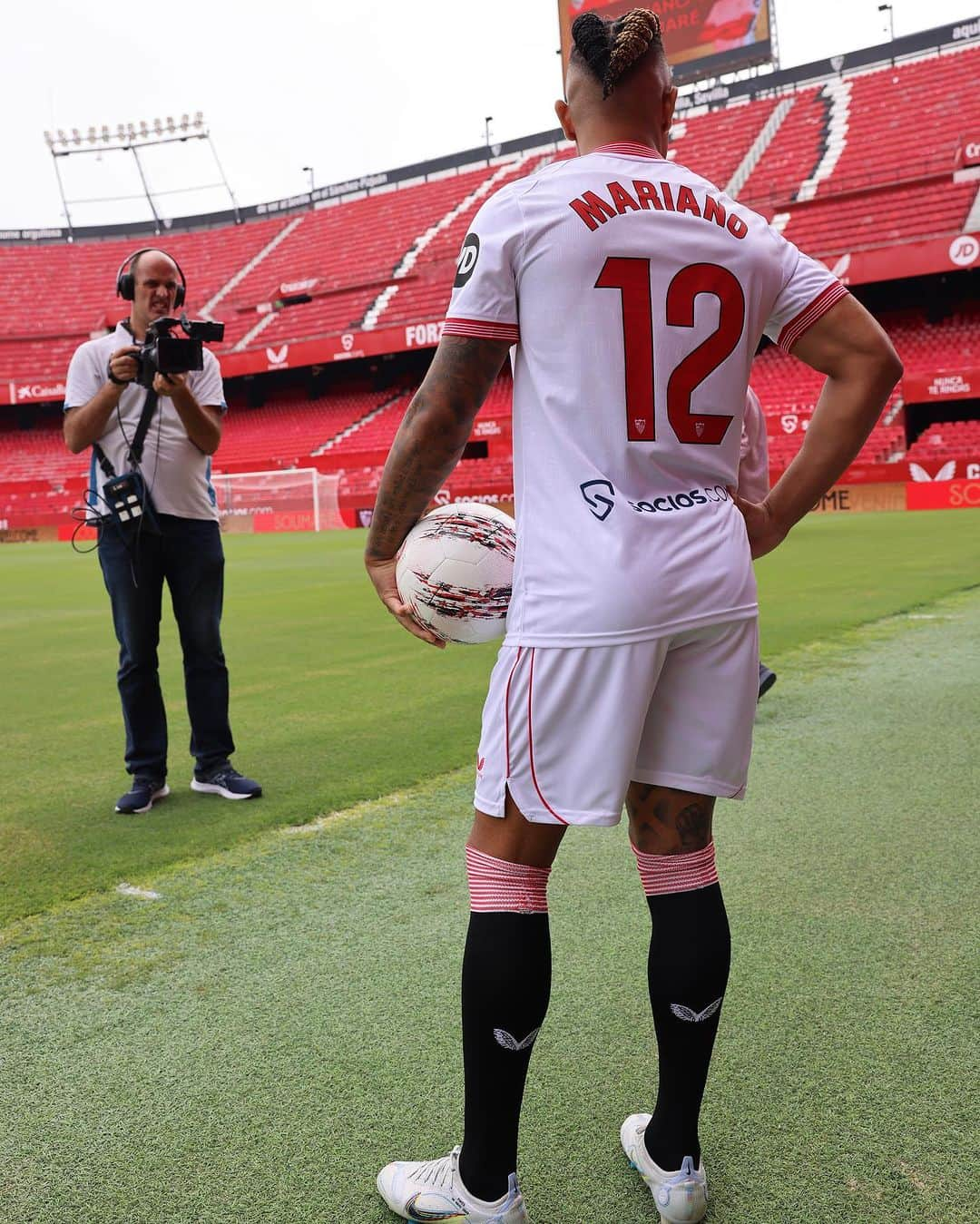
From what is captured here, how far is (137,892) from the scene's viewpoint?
3248 mm

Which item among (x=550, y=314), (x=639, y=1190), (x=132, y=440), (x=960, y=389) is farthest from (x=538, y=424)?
(x=960, y=389)

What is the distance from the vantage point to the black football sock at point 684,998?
1.71m

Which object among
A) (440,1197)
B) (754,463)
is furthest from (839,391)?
(754,463)

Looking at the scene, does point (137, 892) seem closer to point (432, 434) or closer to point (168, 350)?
point (168, 350)

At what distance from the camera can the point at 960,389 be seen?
1022 inches

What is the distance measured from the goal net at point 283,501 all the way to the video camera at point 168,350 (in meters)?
25.6

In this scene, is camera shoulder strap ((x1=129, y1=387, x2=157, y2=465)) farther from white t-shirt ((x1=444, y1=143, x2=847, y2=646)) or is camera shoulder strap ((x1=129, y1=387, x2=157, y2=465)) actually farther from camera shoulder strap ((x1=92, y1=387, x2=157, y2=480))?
white t-shirt ((x1=444, y1=143, x2=847, y2=646))

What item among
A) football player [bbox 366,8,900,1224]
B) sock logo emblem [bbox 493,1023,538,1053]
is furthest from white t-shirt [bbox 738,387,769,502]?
sock logo emblem [bbox 493,1023,538,1053]

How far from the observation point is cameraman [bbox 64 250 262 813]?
3988 millimetres

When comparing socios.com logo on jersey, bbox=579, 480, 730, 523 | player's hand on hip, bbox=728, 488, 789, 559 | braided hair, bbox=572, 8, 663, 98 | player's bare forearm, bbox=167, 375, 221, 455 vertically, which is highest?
braided hair, bbox=572, 8, 663, 98

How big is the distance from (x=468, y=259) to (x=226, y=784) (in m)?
3.08

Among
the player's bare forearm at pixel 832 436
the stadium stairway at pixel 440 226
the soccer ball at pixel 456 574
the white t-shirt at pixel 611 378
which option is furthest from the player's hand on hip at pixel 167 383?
the stadium stairway at pixel 440 226

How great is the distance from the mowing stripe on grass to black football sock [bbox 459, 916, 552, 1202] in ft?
0.60

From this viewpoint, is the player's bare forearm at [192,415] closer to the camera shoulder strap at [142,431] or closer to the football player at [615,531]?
the camera shoulder strap at [142,431]
